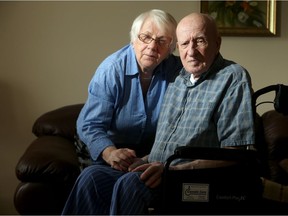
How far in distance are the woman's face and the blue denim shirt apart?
51 millimetres

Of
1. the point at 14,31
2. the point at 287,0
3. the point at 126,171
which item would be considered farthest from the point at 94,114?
the point at 287,0

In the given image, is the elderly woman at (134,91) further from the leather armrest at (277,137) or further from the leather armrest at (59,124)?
the leather armrest at (277,137)

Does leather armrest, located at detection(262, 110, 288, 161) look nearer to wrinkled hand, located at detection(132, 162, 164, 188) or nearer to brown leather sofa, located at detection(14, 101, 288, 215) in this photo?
brown leather sofa, located at detection(14, 101, 288, 215)

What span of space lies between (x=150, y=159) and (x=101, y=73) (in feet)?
1.57

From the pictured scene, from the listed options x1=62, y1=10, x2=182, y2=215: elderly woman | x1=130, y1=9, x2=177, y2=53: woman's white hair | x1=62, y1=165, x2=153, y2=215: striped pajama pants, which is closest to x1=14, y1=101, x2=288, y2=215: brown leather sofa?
x1=62, y1=10, x2=182, y2=215: elderly woman

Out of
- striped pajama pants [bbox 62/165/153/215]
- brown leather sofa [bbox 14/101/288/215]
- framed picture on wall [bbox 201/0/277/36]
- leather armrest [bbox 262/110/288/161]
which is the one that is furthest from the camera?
framed picture on wall [bbox 201/0/277/36]

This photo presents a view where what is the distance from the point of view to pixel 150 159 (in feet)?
6.23

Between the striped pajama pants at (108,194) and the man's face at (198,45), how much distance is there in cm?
52

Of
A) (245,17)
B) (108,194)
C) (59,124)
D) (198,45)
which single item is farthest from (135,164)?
(245,17)

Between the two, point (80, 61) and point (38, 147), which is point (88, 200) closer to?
point (38, 147)

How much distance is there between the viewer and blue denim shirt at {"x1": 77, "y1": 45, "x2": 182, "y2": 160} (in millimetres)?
2031

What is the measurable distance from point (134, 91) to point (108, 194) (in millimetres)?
533

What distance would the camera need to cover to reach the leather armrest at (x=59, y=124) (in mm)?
2590

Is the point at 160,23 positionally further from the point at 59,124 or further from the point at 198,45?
the point at 59,124
